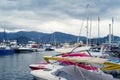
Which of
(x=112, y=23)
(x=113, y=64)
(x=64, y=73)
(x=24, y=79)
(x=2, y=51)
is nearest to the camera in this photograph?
(x=64, y=73)

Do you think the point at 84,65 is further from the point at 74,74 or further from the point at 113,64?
the point at 74,74

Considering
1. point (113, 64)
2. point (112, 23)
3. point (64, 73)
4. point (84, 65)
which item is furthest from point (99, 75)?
point (112, 23)

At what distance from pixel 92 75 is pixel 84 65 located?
961 centimetres

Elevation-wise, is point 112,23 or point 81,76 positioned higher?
point 112,23

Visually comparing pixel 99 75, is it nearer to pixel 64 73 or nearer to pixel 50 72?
pixel 64 73

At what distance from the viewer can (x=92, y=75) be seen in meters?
24.2

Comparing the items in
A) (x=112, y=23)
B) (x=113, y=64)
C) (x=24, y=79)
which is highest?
(x=112, y=23)

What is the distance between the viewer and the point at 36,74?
33.1 metres

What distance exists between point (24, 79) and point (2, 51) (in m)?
90.9

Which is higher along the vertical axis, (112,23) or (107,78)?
(112,23)

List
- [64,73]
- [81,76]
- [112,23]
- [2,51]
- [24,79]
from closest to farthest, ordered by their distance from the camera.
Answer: [81,76]
[64,73]
[24,79]
[112,23]
[2,51]

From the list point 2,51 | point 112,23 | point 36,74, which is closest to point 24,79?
point 36,74

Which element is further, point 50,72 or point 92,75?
point 50,72

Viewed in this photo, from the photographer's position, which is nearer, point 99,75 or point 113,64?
point 99,75
